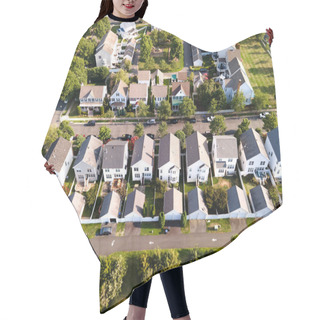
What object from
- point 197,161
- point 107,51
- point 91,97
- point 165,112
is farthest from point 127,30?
point 197,161

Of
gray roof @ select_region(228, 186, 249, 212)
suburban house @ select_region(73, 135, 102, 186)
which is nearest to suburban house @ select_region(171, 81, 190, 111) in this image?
suburban house @ select_region(73, 135, 102, 186)

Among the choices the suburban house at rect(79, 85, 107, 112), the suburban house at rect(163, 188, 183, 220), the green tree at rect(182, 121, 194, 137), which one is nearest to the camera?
the suburban house at rect(163, 188, 183, 220)

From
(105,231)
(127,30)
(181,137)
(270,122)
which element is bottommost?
(105,231)

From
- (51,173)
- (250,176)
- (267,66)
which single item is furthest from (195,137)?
(51,173)

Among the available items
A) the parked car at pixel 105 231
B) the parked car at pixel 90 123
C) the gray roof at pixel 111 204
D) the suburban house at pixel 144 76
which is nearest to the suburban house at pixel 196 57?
the suburban house at pixel 144 76

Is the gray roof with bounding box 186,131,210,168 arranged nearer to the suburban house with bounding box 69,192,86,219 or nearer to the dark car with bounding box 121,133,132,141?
the dark car with bounding box 121,133,132,141

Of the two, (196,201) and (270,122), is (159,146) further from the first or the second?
(270,122)
